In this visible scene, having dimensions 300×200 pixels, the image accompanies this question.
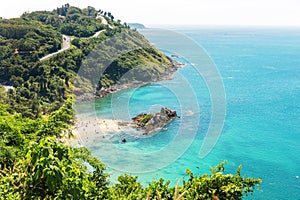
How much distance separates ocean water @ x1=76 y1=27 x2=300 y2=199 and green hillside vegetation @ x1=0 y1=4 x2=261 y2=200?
3919 mm

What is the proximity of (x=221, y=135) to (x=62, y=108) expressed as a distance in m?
28.6

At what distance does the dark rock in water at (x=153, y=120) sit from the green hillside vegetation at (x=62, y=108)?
9.81 metres

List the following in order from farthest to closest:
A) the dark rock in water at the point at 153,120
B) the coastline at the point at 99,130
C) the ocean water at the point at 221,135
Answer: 1. the dark rock in water at the point at 153,120
2. the coastline at the point at 99,130
3. the ocean water at the point at 221,135

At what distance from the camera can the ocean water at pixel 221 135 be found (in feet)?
88.1

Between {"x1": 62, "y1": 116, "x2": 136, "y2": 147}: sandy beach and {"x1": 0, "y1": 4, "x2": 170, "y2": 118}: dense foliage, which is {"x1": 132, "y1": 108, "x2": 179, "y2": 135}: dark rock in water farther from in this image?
{"x1": 0, "y1": 4, "x2": 170, "y2": 118}: dense foliage

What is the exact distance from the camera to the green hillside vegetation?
19.2ft

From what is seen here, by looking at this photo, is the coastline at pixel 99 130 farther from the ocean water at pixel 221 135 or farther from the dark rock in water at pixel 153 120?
the dark rock in water at pixel 153 120

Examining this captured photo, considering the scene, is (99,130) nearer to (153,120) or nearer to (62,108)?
(153,120)

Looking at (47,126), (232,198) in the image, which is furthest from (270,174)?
(47,126)

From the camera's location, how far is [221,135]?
117 feet

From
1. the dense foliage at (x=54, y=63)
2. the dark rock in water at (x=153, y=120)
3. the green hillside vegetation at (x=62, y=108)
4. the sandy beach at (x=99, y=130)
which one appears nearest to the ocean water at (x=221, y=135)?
the sandy beach at (x=99, y=130)

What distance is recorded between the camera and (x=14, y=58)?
165 feet

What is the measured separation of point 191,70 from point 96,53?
24.2 m

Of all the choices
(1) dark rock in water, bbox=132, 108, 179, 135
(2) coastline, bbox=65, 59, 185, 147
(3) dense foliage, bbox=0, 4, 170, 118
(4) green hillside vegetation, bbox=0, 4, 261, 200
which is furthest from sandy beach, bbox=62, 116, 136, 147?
(3) dense foliage, bbox=0, 4, 170, 118
